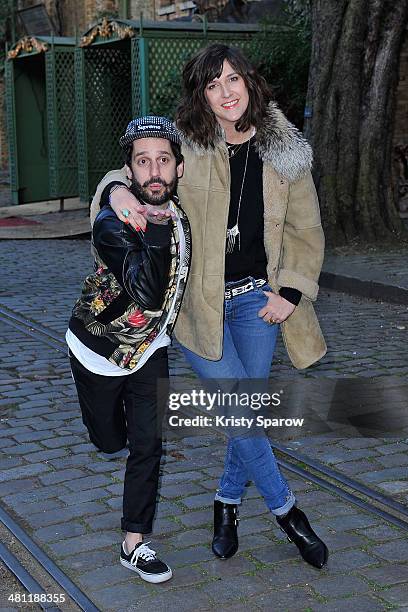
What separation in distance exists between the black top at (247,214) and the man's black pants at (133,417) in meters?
0.44

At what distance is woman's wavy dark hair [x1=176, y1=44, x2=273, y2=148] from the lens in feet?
11.9

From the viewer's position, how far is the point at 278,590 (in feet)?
11.8

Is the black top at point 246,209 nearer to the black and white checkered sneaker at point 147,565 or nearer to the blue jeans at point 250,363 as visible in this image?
the blue jeans at point 250,363

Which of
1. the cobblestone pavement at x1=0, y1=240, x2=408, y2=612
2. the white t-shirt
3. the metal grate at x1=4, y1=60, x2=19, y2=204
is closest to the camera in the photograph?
the white t-shirt

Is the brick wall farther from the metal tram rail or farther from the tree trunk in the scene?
the metal tram rail

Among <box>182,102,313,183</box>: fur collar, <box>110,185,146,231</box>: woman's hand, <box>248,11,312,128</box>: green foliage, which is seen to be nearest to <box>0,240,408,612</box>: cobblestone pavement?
<box>110,185,146,231</box>: woman's hand

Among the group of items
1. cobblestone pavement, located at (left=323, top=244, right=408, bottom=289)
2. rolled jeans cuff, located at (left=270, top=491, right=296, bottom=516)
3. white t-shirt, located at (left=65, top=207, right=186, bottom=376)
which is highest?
white t-shirt, located at (left=65, top=207, right=186, bottom=376)

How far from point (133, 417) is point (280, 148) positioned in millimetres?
1100

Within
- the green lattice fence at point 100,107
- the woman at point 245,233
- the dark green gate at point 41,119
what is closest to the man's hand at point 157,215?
the woman at point 245,233

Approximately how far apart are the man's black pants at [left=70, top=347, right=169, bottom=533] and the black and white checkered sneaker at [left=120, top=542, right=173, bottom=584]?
110 millimetres

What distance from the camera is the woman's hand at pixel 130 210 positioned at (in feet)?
10.6

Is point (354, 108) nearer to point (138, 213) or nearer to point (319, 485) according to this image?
point (319, 485)

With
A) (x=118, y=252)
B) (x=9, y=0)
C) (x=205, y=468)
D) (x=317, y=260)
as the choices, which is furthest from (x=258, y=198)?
(x=9, y=0)

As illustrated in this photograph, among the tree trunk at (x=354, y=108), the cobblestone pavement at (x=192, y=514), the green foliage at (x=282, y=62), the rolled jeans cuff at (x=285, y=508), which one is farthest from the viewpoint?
the green foliage at (x=282, y=62)
